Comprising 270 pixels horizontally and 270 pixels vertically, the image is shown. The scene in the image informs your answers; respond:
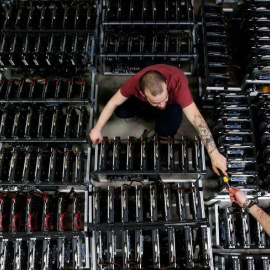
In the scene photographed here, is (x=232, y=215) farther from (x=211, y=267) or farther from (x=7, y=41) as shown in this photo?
(x=7, y=41)

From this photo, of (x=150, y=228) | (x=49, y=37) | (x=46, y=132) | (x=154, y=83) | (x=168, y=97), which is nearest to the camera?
(x=154, y=83)

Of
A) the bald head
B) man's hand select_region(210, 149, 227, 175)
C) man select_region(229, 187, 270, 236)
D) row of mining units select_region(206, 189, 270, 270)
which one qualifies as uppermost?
the bald head

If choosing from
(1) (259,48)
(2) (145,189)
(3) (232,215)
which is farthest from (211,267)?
(1) (259,48)

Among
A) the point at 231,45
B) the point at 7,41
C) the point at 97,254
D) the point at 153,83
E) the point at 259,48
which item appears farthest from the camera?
the point at 231,45

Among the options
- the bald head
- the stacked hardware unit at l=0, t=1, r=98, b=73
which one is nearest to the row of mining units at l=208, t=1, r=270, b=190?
the bald head

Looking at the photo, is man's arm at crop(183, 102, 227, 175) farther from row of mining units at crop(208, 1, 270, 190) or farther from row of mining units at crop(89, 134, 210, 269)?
row of mining units at crop(208, 1, 270, 190)

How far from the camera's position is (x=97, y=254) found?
364 centimetres

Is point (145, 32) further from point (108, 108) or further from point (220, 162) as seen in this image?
point (220, 162)

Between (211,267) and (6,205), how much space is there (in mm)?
2642

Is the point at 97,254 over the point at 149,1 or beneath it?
beneath

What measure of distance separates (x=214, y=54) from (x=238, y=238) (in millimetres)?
2482

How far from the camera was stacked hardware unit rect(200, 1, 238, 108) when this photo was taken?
14.0 ft

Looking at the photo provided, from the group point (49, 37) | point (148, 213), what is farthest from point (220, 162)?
point (49, 37)

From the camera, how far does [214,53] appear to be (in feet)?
14.2
